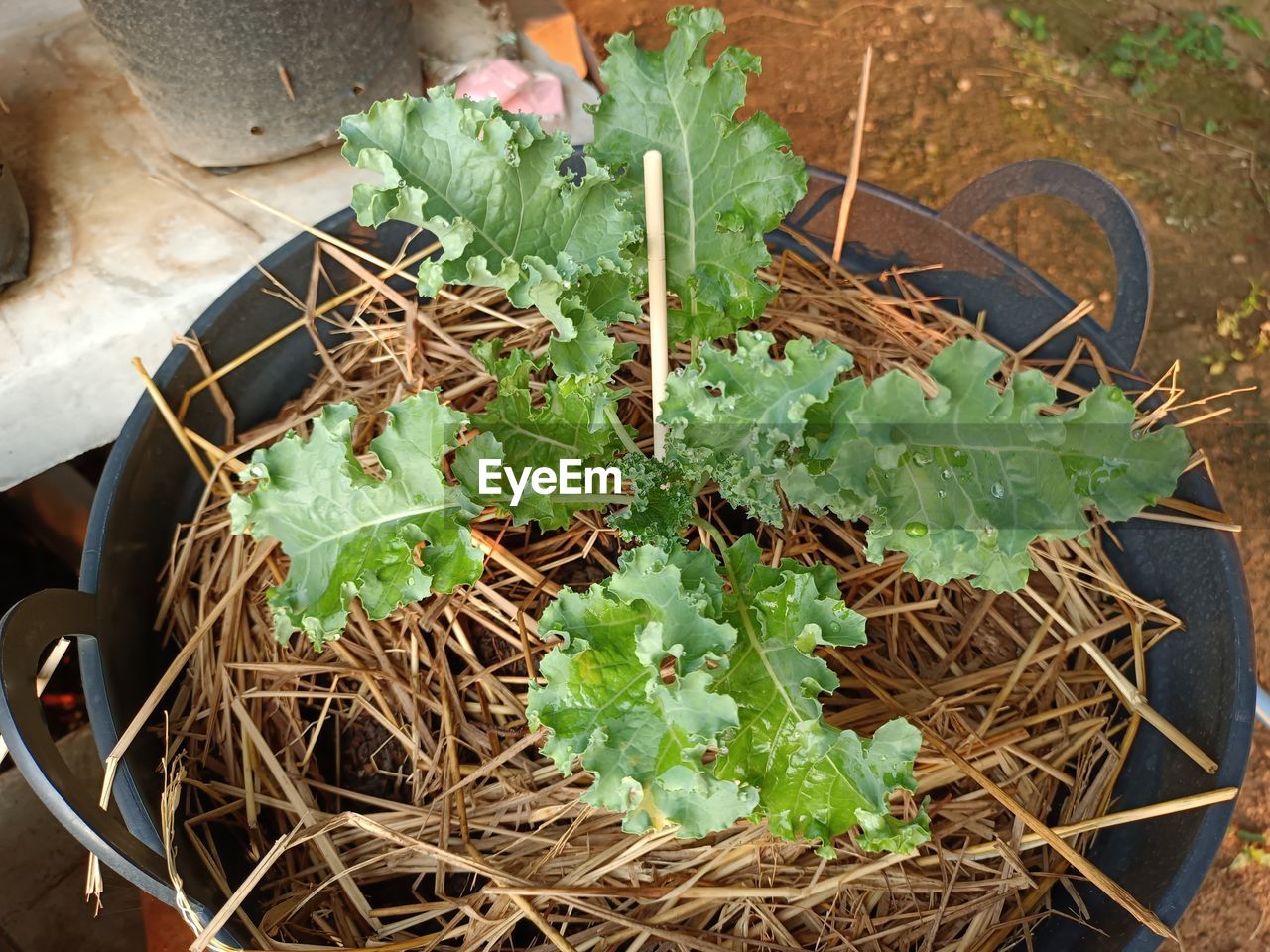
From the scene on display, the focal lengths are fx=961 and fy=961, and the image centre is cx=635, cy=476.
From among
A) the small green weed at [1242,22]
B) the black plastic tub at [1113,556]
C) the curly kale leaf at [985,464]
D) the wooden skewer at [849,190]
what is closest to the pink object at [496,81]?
the black plastic tub at [1113,556]

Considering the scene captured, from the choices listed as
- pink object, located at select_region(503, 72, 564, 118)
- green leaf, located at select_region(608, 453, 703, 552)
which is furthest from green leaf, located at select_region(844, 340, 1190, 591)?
pink object, located at select_region(503, 72, 564, 118)

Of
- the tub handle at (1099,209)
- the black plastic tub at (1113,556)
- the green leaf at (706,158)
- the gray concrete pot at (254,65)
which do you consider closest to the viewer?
the black plastic tub at (1113,556)

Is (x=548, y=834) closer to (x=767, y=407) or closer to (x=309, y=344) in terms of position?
(x=767, y=407)

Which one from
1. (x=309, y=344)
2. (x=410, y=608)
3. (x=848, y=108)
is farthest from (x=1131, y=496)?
(x=848, y=108)

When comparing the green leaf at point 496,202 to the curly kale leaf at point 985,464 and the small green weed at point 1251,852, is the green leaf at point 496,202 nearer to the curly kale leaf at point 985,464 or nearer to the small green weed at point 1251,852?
the curly kale leaf at point 985,464

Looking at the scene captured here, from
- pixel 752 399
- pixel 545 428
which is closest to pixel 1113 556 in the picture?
pixel 752 399

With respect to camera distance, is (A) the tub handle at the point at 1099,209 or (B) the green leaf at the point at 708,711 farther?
(A) the tub handle at the point at 1099,209
